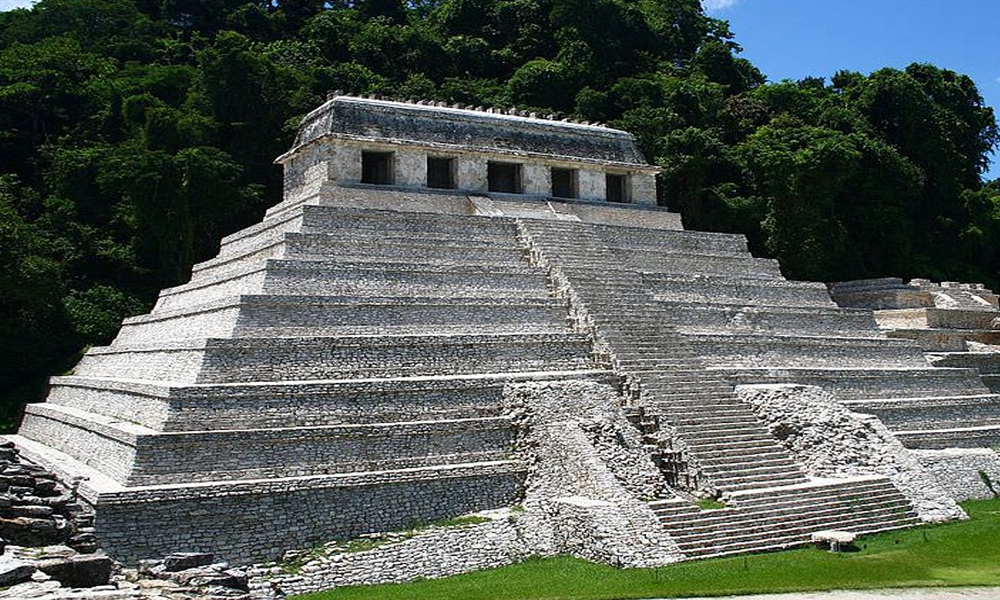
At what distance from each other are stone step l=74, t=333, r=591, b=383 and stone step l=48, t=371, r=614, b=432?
1.36ft

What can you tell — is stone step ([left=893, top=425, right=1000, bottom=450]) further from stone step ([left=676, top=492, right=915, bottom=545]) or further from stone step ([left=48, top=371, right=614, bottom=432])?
stone step ([left=48, top=371, right=614, bottom=432])

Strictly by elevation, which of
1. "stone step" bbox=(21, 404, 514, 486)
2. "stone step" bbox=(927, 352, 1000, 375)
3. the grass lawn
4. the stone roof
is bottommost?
the grass lawn

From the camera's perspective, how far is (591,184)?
86.9 ft

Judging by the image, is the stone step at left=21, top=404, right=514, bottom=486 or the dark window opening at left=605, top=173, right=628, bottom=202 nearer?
the stone step at left=21, top=404, right=514, bottom=486

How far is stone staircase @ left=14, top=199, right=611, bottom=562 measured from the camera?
13.7m

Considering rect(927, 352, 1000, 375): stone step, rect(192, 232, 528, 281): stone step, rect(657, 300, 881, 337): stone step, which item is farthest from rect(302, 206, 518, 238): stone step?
rect(927, 352, 1000, 375): stone step

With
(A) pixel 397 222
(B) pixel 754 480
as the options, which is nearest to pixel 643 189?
(A) pixel 397 222

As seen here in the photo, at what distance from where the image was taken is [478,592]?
42.0ft

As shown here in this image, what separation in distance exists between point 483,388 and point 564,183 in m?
11.4

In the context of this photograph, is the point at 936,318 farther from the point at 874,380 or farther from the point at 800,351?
the point at 800,351

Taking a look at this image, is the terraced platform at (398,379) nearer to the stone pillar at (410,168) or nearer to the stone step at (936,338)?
the stone pillar at (410,168)

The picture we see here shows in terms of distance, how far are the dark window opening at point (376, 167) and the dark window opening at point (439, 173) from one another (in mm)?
1153

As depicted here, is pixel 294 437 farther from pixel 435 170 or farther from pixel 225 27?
pixel 225 27

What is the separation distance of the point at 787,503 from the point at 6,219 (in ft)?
77.0
